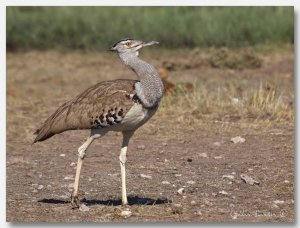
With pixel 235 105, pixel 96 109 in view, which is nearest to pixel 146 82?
pixel 96 109

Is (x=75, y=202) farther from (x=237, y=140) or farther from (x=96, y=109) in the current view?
(x=237, y=140)

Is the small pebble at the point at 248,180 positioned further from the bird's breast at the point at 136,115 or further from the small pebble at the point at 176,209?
the bird's breast at the point at 136,115

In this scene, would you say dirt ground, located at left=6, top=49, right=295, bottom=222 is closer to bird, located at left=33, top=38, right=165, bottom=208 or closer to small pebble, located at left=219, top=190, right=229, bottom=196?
small pebble, located at left=219, top=190, right=229, bottom=196

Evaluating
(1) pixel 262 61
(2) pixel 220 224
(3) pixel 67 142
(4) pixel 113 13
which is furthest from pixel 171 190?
(4) pixel 113 13

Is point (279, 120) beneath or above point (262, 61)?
beneath

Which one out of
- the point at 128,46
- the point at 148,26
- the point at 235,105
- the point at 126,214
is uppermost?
Result: the point at 148,26

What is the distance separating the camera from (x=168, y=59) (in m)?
14.5

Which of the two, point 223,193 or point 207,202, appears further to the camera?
point 223,193

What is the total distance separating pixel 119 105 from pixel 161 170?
1912 millimetres

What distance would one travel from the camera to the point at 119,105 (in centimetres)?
672

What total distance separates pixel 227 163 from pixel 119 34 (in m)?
5.92

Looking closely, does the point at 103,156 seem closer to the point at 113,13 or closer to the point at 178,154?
the point at 178,154

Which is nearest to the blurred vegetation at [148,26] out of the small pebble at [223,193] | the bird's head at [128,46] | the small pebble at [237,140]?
the small pebble at [237,140]
